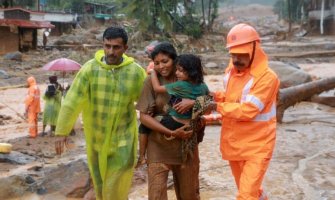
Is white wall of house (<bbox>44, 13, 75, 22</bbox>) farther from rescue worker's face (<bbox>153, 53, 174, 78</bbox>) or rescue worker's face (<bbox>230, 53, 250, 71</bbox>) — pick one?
rescue worker's face (<bbox>230, 53, 250, 71</bbox>)

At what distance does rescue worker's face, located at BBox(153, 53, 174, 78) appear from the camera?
3449mm

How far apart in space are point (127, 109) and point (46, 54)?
25832 mm

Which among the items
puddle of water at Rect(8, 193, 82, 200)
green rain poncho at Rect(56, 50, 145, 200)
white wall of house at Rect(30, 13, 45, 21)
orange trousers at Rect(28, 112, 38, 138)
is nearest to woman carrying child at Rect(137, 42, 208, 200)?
green rain poncho at Rect(56, 50, 145, 200)

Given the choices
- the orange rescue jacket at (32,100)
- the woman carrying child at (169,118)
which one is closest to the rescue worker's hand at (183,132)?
the woman carrying child at (169,118)

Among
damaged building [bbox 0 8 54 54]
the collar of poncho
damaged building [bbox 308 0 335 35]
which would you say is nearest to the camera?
the collar of poncho

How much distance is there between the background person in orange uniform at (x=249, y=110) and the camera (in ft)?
10.8

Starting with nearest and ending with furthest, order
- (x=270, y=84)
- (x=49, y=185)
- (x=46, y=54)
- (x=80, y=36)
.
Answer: (x=270, y=84), (x=49, y=185), (x=46, y=54), (x=80, y=36)

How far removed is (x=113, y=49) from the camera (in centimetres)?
372

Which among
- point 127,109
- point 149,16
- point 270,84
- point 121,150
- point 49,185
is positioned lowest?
point 49,185

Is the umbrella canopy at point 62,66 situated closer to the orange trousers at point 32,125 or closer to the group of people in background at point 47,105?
the group of people in background at point 47,105

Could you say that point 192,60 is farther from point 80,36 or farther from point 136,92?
point 80,36

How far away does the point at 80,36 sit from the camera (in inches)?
1549

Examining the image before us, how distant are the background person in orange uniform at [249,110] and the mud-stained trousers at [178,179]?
0.27 metres

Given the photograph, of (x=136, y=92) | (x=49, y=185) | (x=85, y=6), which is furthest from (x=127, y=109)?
(x=85, y=6)
